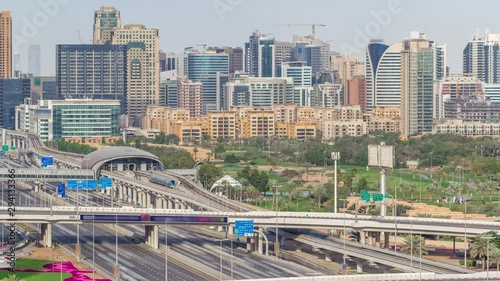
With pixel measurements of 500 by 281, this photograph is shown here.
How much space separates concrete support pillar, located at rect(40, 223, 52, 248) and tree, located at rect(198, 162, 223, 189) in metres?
45.4

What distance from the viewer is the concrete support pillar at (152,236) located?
97.1 metres

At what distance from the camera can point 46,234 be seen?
97.4m

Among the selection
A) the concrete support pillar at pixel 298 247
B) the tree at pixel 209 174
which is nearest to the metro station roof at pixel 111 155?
the tree at pixel 209 174

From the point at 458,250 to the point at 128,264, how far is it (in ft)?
76.4

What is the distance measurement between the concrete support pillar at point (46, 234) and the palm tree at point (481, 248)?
27988mm

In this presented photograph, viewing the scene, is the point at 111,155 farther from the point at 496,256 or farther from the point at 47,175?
the point at 496,256

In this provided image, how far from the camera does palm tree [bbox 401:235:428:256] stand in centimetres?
9169

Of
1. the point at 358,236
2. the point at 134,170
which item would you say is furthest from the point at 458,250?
the point at 134,170

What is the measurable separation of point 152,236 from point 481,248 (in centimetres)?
2293

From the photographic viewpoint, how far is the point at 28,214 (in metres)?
99.0

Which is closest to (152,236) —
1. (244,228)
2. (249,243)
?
(249,243)

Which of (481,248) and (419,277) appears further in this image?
(481,248)

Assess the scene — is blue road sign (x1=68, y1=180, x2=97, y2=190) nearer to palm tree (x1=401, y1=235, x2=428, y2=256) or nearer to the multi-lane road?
the multi-lane road

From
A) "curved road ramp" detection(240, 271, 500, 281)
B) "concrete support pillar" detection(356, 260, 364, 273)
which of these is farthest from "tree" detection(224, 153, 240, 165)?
"curved road ramp" detection(240, 271, 500, 281)
